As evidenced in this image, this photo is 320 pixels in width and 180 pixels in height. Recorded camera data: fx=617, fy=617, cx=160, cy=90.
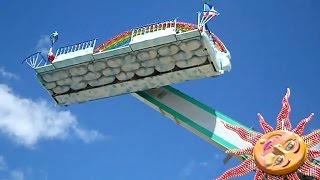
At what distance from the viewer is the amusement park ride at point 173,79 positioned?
15781 mm

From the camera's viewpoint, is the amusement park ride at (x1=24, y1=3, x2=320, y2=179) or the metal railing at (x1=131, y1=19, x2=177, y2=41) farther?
the metal railing at (x1=131, y1=19, x2=177, y2=41)

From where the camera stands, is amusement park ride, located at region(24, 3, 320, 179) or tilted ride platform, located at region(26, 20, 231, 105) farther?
tilted ride platform, located at region(26, 20, 231, 105)

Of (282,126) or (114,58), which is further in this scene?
(114,58)

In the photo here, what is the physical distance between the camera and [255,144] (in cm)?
1612

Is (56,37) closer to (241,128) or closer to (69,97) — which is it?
(69,97)

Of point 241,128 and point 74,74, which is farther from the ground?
point 74,74

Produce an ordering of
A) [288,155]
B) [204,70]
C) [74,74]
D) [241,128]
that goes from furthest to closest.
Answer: [74,74] → [204,70] → [241,128] → [288,155]

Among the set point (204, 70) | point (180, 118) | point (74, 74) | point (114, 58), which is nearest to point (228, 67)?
point (204, 70)

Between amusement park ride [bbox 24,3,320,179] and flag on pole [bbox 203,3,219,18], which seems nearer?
amusement park ride [bbox 24,3,320,179]

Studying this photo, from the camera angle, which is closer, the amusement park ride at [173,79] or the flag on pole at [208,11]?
the amusement park ride at [173,79]

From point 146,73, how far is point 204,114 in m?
2.17

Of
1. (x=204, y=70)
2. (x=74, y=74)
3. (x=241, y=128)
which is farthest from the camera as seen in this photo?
(x=74, y=74)

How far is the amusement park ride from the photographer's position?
15.8 metres

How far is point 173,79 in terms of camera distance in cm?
1881
